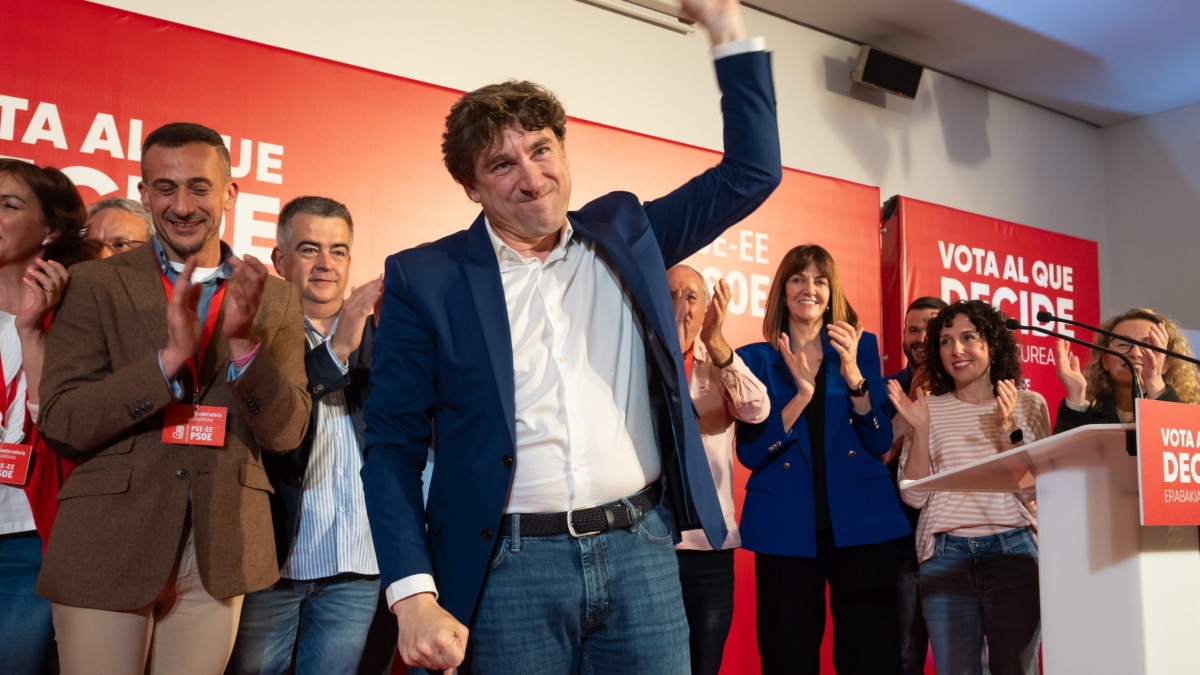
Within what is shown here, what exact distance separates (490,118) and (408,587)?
0.78m

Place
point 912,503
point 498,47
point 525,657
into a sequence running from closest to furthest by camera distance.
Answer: point 525,657, point 912,503, point 498,47

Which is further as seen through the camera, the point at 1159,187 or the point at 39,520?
the point at 1159,187

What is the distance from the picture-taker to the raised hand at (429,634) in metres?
1.36

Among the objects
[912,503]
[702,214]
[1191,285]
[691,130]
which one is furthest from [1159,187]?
[702,214]

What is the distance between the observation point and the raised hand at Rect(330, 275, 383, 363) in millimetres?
2771

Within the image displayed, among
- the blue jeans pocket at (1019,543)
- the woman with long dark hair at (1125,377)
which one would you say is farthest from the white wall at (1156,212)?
the blue jeans pocket at (1019,543)

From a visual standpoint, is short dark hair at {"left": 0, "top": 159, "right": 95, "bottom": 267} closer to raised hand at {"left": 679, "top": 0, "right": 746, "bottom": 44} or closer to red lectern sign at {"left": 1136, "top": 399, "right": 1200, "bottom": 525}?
raised hand at {"left": 679, "top": 0, "right": 746, "bottom": 44}

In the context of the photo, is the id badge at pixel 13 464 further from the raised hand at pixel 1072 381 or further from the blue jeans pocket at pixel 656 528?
A: the raised hand at pixel 1072 381

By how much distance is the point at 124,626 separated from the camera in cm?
211

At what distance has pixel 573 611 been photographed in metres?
1.52

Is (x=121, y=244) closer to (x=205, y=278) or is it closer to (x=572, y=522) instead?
(x=205, y=278)

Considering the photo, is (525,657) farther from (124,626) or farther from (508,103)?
(124,626)

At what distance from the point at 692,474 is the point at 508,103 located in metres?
0.70

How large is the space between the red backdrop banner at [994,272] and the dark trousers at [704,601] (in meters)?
2.80
